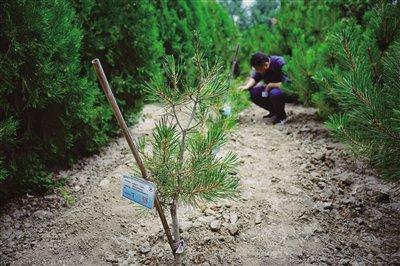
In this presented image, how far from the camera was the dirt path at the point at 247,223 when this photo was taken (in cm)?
218

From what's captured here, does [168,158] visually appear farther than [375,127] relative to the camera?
No

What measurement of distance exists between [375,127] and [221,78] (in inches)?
37.4

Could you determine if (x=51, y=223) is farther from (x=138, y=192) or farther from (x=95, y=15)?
(x=95, y=15)

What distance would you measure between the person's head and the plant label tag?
3.33 metres

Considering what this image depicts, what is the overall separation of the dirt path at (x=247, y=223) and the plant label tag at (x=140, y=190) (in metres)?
0.37

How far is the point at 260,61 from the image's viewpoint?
4535mm

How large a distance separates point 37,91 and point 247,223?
2.06 metres

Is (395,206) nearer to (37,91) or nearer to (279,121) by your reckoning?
(279,121)

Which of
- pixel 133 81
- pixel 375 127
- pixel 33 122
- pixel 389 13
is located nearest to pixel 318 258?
pixel 375 127

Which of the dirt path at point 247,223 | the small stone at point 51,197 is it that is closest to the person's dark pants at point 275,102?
the dirt path at point 247,223

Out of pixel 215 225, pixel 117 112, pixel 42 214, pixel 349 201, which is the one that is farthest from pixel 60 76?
pixel 349 201

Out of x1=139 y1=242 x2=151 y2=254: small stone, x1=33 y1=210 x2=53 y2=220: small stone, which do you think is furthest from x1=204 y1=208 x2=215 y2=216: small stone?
x1=33 y1=210 x2=53 y2=220: small stone

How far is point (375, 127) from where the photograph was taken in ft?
6.02

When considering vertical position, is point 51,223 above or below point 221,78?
below
